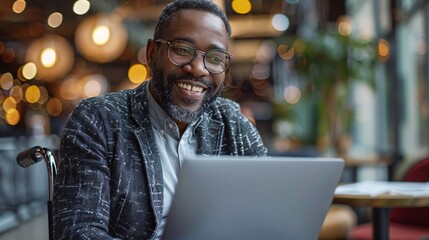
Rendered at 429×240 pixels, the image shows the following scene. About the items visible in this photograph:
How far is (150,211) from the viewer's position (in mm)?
1607

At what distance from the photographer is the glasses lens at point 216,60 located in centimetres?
167

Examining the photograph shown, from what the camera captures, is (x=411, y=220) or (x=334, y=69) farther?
(x=334, y=69)

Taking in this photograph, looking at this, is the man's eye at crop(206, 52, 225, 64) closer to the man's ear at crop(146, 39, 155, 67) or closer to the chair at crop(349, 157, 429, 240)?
the man's ear at crop(146, 39, 155, 67)

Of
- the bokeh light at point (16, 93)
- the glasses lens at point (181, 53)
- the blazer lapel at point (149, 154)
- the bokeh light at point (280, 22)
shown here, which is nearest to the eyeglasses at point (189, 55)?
the glasses lens at point (181, 53)

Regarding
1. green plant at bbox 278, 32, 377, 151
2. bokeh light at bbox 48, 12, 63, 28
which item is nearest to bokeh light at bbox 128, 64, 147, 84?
bokeh light at bbox 48, 12, 63, 28

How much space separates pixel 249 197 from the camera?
1.39 meters

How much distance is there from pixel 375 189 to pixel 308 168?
49.8 inches

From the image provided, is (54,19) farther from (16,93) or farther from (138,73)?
(138,73)

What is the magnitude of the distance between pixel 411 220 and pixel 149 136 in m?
2.16

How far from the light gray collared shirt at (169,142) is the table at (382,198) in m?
0.86

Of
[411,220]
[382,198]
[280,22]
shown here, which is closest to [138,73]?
[280,22]

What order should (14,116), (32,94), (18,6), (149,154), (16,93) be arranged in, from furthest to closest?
1. (32,94)
2. (16,93)
3. (14,116)
4. (18,6)
5. (149,154)

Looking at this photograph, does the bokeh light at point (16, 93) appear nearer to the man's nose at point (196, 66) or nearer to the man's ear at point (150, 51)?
the man's ear at point (150, 51)

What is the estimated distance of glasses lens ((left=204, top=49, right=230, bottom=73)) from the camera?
65.7 inches
